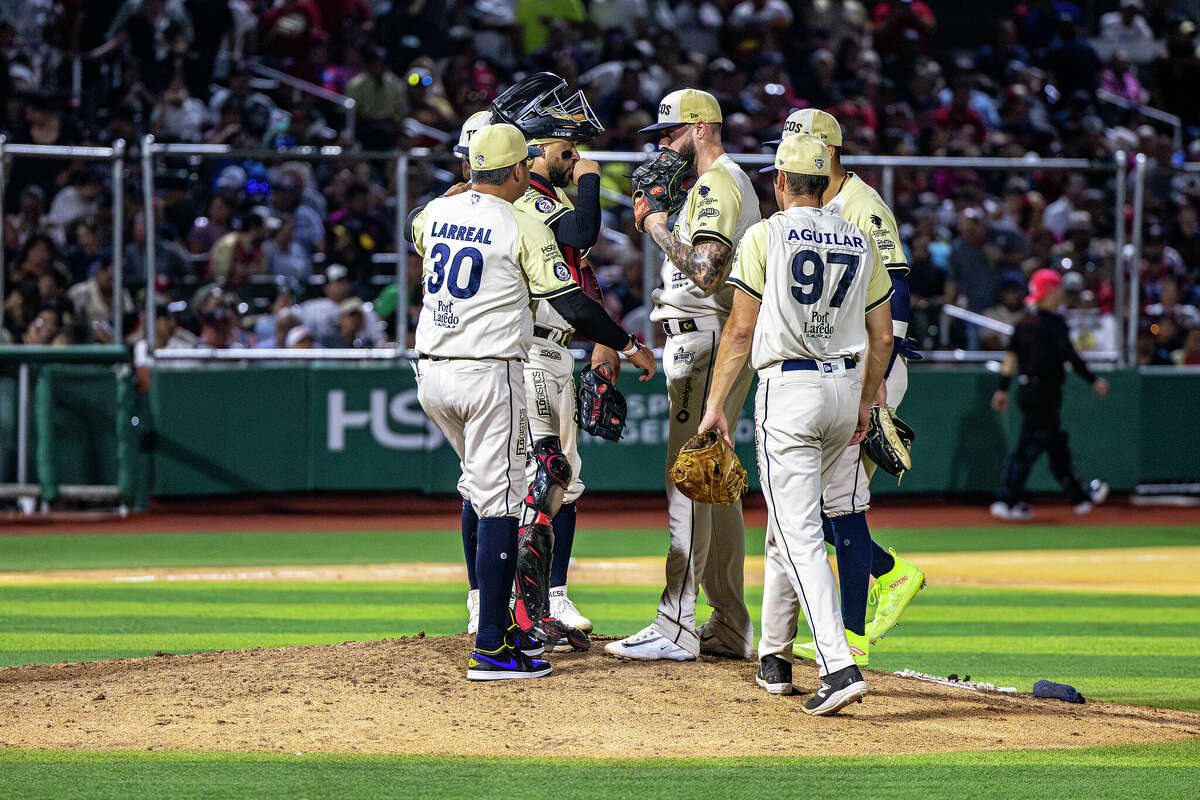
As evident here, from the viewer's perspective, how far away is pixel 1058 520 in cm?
1411

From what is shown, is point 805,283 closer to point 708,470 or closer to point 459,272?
point 708,470

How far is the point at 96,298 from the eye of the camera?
13438 mm

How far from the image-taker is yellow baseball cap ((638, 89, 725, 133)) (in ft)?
21.4

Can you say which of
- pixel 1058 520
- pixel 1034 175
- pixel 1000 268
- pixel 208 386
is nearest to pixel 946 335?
pixel 1000 268

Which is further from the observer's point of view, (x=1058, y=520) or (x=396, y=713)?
(x=1058, y=520)

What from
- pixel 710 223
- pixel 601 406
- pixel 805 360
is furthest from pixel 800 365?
pixel 601 406

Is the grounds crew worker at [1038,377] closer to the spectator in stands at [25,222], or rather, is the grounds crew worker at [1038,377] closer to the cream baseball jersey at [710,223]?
the cream baseball jersey at [710,223]

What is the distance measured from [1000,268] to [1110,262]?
1.23 m

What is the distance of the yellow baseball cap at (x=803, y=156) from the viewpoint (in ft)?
18.8

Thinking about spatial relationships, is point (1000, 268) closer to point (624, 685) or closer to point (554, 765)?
point (624, 685)

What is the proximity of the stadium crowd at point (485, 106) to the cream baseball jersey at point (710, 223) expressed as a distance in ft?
22.5

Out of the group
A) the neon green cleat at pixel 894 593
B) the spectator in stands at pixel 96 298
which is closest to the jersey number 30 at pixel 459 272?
the neon green cleat at pixel 894 593

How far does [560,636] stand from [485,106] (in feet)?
35.3

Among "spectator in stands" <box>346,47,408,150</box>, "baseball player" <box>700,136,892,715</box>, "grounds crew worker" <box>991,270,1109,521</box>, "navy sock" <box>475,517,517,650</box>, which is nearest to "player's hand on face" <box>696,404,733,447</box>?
"baseball player" <box>700,136,892,715</box>
